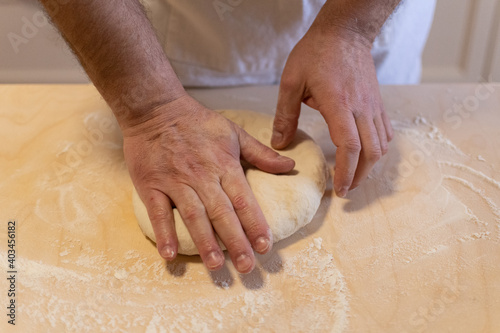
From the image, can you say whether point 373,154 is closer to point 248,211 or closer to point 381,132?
point 381,132

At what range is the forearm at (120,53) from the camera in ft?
3.18

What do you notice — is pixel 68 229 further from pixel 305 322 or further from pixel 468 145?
pixel 468 145

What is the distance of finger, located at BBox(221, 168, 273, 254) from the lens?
0.97m

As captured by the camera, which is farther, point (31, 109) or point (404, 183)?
point (31, 109)

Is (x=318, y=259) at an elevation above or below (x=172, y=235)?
below

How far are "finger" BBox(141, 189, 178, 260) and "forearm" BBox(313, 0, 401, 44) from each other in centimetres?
65

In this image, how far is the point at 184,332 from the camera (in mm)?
874

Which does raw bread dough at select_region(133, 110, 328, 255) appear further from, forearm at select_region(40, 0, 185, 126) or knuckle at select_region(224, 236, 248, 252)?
forearm at select_region(40, 0, 185, 126)

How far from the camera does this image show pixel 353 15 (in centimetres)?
120

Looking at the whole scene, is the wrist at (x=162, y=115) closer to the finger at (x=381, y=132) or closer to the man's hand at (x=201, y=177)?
the man's hand at (x=201, y=177)

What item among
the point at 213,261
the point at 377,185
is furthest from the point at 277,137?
the point at 213,261

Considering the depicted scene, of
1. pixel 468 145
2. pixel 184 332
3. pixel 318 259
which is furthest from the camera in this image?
pixel 468 145

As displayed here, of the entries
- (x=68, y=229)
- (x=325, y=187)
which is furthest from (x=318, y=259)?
(x=68, y=229)

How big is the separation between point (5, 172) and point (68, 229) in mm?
332
